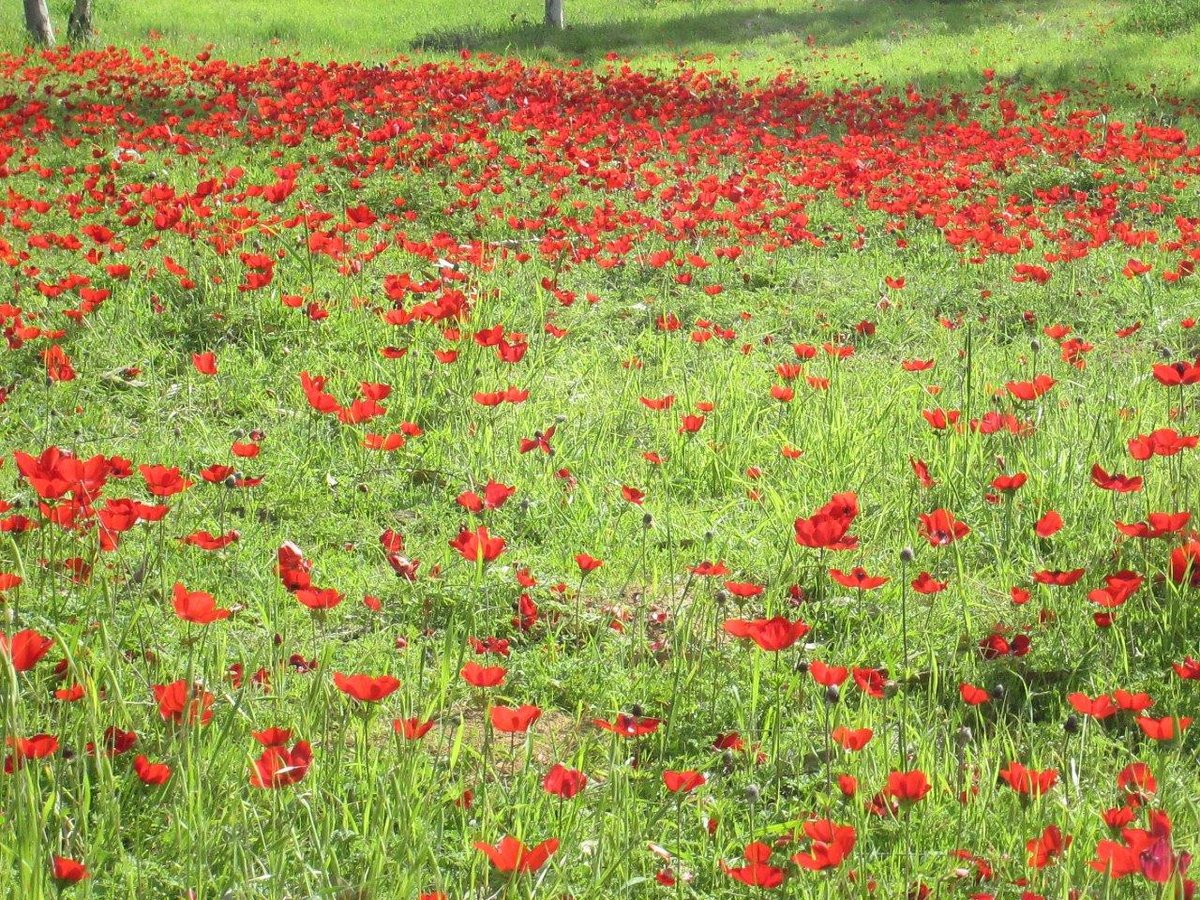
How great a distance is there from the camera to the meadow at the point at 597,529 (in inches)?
74.0

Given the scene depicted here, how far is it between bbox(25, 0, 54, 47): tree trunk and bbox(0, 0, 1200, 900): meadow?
6345mm

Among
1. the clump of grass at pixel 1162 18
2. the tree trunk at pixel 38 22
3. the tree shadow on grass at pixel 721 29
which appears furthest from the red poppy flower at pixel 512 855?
the clump of grass at pixel 1162 18

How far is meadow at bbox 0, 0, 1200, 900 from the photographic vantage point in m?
1.88

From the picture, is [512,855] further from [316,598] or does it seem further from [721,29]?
[721,29]

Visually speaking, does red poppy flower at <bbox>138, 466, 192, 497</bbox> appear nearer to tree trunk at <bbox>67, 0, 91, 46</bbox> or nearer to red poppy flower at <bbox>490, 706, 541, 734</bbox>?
red poppy flower at <bbox>490, 706, 541, 734</bbox>

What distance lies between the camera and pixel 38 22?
13781mm

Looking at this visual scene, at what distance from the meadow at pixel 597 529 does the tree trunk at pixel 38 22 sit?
6.34 m

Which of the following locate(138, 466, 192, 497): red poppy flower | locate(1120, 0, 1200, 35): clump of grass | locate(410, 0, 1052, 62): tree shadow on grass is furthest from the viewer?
locate(410, 0, 1052, 62): tree shadow on grass

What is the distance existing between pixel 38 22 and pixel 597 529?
13.2 meters

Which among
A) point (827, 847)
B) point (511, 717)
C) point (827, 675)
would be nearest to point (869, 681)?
point (827, 675)

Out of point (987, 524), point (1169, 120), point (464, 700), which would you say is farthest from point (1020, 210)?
point (464, 700)

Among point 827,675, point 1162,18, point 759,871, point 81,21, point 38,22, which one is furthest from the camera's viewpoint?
point 1162,18

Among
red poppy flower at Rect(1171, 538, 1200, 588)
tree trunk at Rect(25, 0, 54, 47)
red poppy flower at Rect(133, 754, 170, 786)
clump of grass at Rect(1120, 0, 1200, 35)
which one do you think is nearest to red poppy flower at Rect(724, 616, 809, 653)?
red poppy flower at Rect(133, 754, 170, 786)

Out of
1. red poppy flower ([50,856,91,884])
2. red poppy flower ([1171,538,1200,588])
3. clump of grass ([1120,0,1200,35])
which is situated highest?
clump of grass ([1120,0,1200,35])
